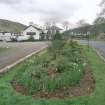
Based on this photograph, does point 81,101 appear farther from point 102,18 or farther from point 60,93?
point 102,18

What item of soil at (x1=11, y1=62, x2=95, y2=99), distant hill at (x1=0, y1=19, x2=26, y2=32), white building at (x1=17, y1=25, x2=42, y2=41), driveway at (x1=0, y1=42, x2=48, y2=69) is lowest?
soil at (x1=11, y1=62, x2=95, y2=99)

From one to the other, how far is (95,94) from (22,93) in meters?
2.41

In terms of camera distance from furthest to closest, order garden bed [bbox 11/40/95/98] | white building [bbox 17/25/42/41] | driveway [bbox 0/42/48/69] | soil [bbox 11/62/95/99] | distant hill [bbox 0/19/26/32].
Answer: distant hill [bbox 0/19/26/32]
white building [bbox 17/25/42/41]
driveway [bbox 0/42/48/69]
garden bed [bbox 11/40/95/98]
soil [bbox 11/62/95/99]

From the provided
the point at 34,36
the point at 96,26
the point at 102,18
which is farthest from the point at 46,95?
the point at 34,36

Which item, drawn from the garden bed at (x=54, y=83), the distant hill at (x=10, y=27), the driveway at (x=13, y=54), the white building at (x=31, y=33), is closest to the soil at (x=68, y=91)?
the garden bed at (x=54, y=83)

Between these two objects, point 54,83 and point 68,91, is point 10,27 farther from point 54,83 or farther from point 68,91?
point 68,91

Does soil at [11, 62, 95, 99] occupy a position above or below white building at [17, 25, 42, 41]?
below

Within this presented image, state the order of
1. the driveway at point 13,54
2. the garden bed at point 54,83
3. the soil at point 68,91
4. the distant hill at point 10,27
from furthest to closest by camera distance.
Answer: the distant hill at point 10,27 → the driveway at point 13,54 → the garden bed at point 54,83 → the soil at point 68,91

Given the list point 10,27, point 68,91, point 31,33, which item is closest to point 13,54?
point 68,91

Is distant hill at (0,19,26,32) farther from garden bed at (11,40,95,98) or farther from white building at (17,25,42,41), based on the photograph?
garden bed at (11,40,95,98)

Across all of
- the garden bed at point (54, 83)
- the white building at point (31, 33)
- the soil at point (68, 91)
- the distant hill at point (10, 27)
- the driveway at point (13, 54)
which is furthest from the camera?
the distant hill at point (10, 27)

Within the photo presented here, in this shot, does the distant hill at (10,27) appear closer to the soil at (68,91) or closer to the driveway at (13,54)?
the driveway at (13,54)

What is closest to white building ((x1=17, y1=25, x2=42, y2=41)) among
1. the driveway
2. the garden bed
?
the driveway

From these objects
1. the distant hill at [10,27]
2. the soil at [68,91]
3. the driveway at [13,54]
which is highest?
the distant hill at [10,27]
